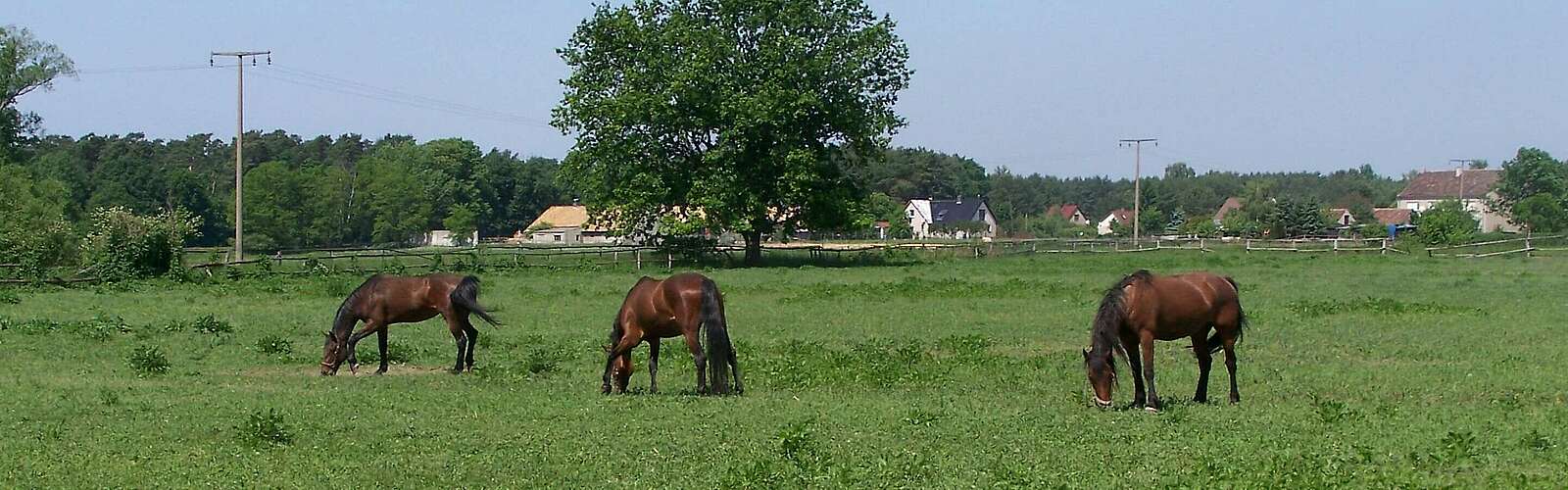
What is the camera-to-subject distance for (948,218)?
124438mm

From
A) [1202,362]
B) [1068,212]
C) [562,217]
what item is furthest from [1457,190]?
[1202,362]

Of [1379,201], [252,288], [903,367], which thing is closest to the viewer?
A: [903,367]

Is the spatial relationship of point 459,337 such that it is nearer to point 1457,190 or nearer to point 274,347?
point 274,347

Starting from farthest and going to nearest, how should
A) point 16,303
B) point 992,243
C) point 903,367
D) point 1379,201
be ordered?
point 1379,201 < point 992,243 < point 16,303 < point 903,367

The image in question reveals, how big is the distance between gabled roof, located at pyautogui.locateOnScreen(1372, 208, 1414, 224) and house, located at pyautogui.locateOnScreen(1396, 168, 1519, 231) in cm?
112

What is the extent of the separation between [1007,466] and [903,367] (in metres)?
7.21

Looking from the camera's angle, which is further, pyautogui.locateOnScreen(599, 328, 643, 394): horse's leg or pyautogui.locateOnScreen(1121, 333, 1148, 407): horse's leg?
pyautogui.locateOnScreen(599, 328, 643, 394): horse's leg

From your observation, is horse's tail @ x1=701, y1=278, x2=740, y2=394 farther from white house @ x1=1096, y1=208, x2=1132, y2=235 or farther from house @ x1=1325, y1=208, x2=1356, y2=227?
white house @ x1=1096, y1=208, x2=1132, y2=235

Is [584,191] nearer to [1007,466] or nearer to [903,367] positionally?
[903,367]

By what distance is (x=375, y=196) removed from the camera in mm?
86000

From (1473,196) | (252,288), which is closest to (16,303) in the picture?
(252,288)

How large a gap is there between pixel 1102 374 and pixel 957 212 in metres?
113

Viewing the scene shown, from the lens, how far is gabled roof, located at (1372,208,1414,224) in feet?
419

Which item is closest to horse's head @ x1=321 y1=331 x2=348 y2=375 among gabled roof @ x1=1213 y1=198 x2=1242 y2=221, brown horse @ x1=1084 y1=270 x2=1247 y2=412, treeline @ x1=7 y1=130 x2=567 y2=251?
brown horse @ x1=1084 y1=270 x2=1247 y2=412
